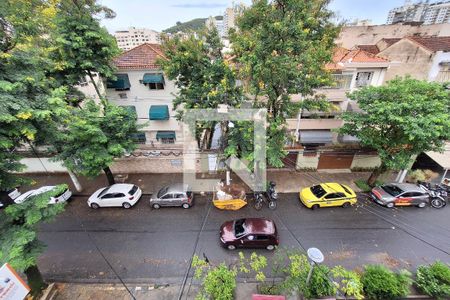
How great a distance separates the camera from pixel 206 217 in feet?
42.1

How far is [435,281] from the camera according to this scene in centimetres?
821

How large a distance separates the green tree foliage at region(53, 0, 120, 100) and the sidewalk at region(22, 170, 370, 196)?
7337 millimetres

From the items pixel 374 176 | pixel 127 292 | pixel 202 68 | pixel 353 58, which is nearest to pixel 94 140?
pixel 202 68

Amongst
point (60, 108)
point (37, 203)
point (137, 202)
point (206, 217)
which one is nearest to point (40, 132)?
point (60, 108)

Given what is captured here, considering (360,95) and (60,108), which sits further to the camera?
(360,95)

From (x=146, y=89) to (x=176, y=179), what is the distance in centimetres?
755

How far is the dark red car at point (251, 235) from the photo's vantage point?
1035 cm

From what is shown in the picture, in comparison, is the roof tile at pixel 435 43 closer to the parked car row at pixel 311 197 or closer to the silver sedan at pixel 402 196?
the parked car row at pixel 311 197

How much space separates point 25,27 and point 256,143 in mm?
10461

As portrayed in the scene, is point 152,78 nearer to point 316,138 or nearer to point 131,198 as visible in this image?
point 131,198

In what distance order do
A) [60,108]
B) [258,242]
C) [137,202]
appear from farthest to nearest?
[137,202]
[258,242]
[60,108]

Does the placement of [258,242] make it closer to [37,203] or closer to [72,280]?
[72,280]

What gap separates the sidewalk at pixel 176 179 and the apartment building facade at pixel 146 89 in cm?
293

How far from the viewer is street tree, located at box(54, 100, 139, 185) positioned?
11.2 metres
